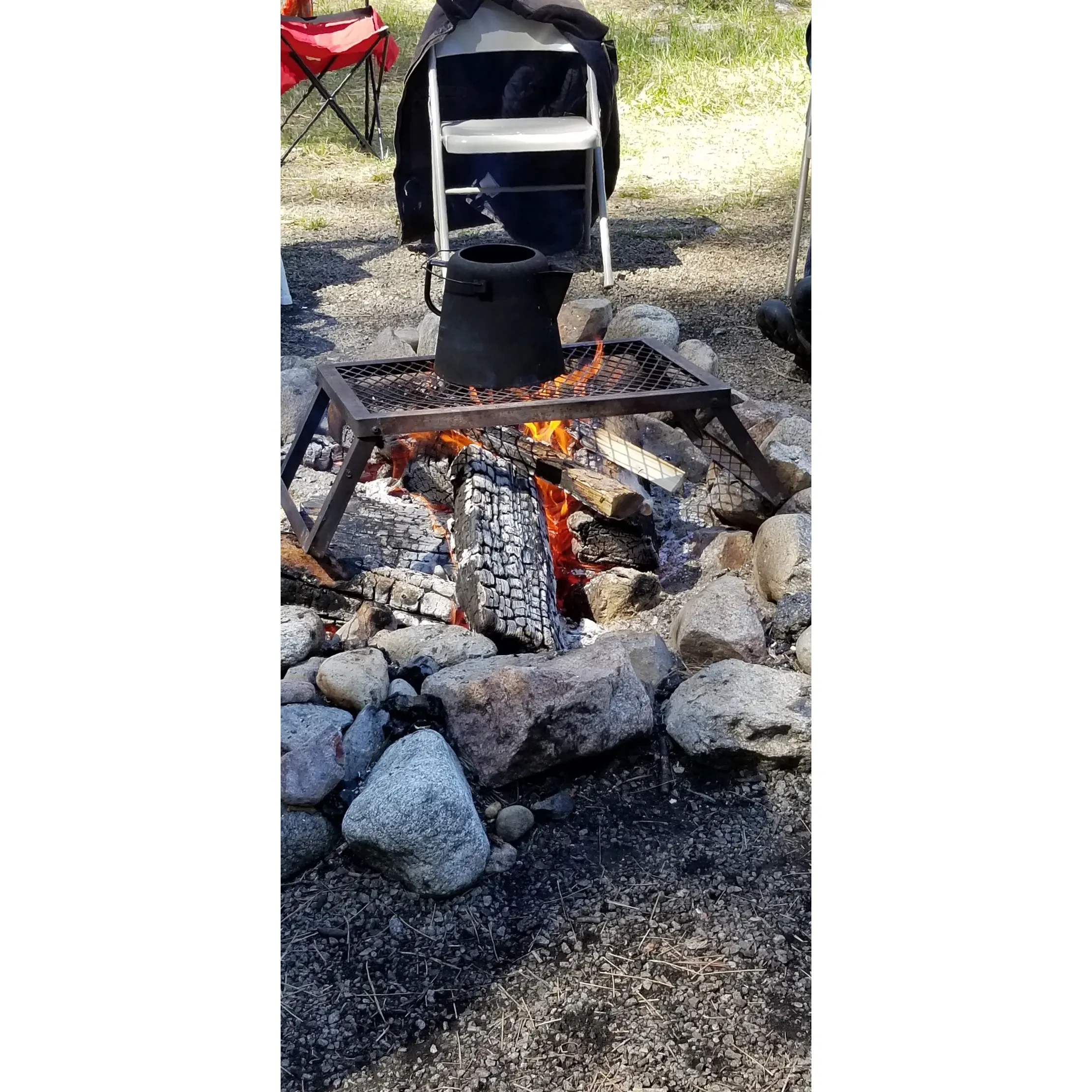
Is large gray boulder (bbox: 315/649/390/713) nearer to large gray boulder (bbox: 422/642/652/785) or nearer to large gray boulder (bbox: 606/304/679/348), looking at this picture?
large gray boulder (bbox: 422/642/652/785)

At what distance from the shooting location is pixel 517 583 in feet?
9.09

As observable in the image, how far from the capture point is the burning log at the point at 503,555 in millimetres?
2660

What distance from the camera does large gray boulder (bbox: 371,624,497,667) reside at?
8.32 ft

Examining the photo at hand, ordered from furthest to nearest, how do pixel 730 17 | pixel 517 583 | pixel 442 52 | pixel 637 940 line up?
pixel 730 17, pixel 442 52, pixel 517 583, pixel 637 940

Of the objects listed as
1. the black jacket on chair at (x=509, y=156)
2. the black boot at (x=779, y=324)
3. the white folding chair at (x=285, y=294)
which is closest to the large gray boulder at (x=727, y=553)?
the black boot at (x=779, y=324)

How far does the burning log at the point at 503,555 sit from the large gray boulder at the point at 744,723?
1.43 ft

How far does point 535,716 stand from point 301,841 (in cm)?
48

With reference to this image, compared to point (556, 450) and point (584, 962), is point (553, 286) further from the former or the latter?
point (584, 962)

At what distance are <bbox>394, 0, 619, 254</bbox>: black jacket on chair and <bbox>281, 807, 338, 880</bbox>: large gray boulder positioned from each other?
3.86m

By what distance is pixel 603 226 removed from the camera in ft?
17.1

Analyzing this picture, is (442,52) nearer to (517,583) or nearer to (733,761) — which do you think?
(517,583)

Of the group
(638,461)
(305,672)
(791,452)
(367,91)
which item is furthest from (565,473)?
(367,91)

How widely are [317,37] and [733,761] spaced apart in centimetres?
515

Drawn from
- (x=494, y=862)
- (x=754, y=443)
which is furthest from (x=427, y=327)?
(x=494, y=862)
